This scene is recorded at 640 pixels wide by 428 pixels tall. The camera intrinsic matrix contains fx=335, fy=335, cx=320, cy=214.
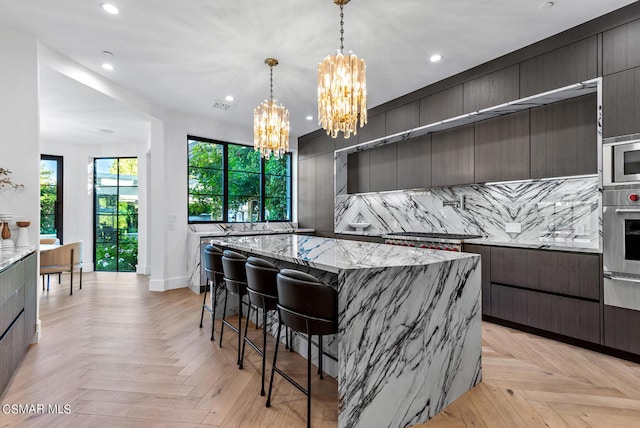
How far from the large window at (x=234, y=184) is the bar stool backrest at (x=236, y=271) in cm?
334

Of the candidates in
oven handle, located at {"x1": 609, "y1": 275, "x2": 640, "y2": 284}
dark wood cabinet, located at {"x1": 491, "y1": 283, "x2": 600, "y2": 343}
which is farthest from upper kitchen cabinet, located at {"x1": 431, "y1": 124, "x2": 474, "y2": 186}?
oven handle, located at {"x1": 609, "y1": 275, "x2": 640, "y2": 284}

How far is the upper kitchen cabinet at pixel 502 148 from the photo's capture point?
3639 millimetres

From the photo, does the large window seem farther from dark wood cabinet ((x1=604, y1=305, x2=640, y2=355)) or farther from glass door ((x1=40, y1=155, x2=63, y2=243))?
dark wood cabinet ((x1=604, y1=305, x2=640, y2=355))

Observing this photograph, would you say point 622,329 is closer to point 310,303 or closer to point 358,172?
point 310,303

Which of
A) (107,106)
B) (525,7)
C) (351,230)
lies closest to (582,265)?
(525,7)

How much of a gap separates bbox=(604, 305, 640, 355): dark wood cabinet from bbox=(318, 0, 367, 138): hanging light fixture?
8.52ft

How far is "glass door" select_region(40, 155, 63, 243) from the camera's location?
264 inches

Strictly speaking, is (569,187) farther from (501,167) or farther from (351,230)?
(351,230)

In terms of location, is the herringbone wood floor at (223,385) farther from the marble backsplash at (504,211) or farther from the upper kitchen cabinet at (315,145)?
the upper kitchen cabinet at (315,145)

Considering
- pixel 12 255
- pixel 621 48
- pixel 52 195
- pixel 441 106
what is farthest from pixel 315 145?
pixel 52 195

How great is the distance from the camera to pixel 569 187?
3.38 meters

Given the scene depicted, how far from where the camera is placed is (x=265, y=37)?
306cm

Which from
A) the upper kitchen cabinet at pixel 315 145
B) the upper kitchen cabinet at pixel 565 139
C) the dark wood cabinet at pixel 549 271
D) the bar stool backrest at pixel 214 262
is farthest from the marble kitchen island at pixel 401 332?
the upper kitchen cabinet at pixel 315 145

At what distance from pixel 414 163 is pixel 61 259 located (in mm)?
5419
